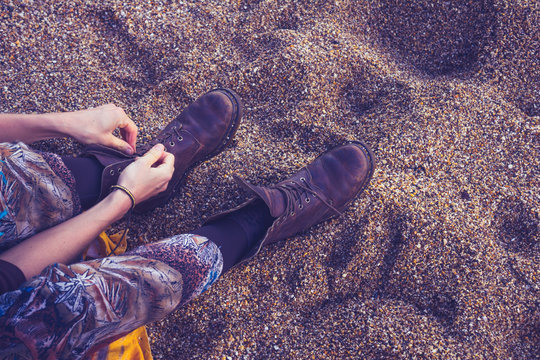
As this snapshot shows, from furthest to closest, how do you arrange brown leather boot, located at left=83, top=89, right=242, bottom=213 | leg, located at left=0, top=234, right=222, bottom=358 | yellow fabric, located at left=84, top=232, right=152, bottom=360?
brown leather boot, located at left=83, top=89, right=242, bottom=213
yellow fabric, located at left=84, top=232, right=152, bottom=360
leg, located at left=0, top=234, right=222, bottom=358

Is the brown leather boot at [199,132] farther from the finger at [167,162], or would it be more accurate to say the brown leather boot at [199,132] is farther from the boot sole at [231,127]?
the finger at [167,162]

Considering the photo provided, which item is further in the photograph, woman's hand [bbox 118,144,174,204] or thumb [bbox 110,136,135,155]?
thumb [bbox 110,136,135,155]

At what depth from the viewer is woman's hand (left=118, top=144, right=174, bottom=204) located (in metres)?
1.48

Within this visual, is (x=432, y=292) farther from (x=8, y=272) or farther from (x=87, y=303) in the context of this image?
(x=8, y=272)

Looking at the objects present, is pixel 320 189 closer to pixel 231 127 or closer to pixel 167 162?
pixel 231 127

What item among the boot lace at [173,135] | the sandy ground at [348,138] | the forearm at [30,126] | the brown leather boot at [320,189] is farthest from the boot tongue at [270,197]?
the forearm at [30,126]

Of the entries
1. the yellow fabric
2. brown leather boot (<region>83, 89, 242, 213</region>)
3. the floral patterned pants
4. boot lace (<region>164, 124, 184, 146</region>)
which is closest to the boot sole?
brown leather boot (<region>83, 89, 242, 213</region>)

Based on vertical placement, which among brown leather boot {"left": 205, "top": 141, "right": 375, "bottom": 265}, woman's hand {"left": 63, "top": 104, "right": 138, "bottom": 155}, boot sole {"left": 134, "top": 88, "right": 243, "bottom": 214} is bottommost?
brown leather boot {"left": 205, "top": 141, "right": 375, "bottom": 265}

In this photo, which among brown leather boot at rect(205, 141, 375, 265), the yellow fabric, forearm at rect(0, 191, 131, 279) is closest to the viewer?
forearm at rect(0, 191, 131, 279)

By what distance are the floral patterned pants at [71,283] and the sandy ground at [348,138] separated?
0.39m

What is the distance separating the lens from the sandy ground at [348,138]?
160 cm

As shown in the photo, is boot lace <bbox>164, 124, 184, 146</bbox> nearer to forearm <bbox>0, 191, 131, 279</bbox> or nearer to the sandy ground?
the sandy ground

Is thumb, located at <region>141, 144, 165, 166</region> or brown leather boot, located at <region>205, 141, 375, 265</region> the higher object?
thumb, located at <region>141, 144, 165, 166</region>

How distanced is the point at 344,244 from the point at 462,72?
122cm
